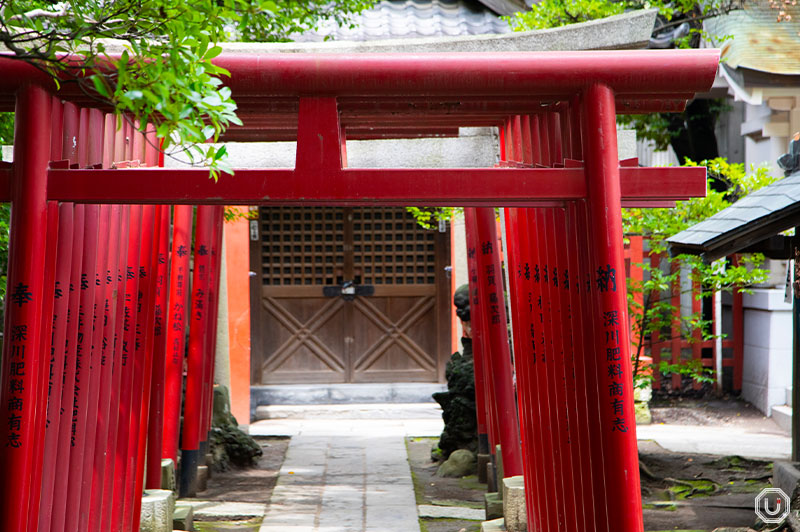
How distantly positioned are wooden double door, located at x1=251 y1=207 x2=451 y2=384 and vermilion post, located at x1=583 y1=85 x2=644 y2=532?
9164 mm

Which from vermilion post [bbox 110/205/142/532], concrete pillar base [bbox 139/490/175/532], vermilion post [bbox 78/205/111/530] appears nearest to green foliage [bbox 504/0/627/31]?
vermilion post [bbox 110/205/142/532]

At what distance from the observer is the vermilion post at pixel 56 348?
3805 millimetres

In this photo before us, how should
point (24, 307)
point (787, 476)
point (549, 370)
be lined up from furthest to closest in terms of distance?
point (787, 476)
point (549, 370)
point (24, 307)

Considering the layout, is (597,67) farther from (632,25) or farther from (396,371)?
(396,371)

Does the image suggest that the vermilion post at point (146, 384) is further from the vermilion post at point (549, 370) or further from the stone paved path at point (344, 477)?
the vermilion post at point (549, 370)

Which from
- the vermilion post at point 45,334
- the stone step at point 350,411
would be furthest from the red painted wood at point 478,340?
the vermilion post at point 45,334

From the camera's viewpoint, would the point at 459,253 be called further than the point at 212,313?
Yes

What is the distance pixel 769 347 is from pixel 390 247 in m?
5.18

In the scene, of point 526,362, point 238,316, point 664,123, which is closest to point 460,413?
point 238,316

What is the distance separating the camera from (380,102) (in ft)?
13.2

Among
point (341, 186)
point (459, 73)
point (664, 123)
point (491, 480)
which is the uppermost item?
point (664, 123)

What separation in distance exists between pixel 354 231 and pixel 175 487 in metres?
5.68

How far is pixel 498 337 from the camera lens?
707 cm

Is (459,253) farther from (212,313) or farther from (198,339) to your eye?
(198,339)
